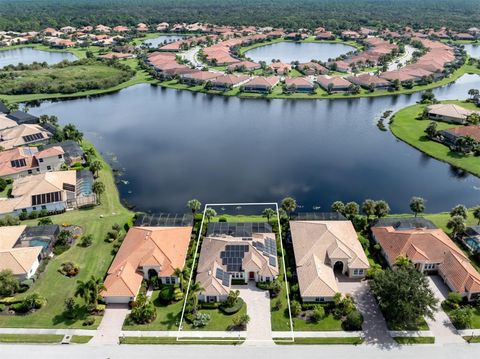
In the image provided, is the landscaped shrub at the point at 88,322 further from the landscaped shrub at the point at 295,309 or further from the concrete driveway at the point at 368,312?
the concrete driveway at the point at 368,312

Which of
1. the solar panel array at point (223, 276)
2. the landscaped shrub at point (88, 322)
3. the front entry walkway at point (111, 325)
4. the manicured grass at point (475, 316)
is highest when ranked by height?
the solar panel array at point (223, 276)

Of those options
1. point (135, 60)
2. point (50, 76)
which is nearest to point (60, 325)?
point (50, 76)

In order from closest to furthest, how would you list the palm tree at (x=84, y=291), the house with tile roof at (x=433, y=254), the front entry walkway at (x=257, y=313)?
the front entry walkway at (x=257, y=313), the palm tree at (x=84, y=291), the house with tile roof at (x=433, y=254)

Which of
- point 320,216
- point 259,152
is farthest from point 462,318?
point 259,152

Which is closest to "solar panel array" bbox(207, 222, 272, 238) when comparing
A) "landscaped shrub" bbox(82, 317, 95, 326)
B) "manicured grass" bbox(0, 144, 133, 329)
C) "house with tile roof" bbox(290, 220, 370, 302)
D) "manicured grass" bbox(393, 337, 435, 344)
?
"house with tile roof" bbox(290, 220, 370, 302)

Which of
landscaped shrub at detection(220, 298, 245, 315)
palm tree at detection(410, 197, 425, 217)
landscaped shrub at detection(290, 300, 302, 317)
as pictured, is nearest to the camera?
landscaped shrub at detection(290, 300, 302, 317)

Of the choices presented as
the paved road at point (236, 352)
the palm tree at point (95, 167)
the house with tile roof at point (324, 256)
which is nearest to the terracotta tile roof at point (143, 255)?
the paved road at point (236, 352)

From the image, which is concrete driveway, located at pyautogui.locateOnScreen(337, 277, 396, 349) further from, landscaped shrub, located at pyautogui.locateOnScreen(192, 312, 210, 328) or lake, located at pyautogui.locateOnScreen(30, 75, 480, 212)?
lake, located at pyautogui.locateOnScreen(30, 75, 480, 212)
